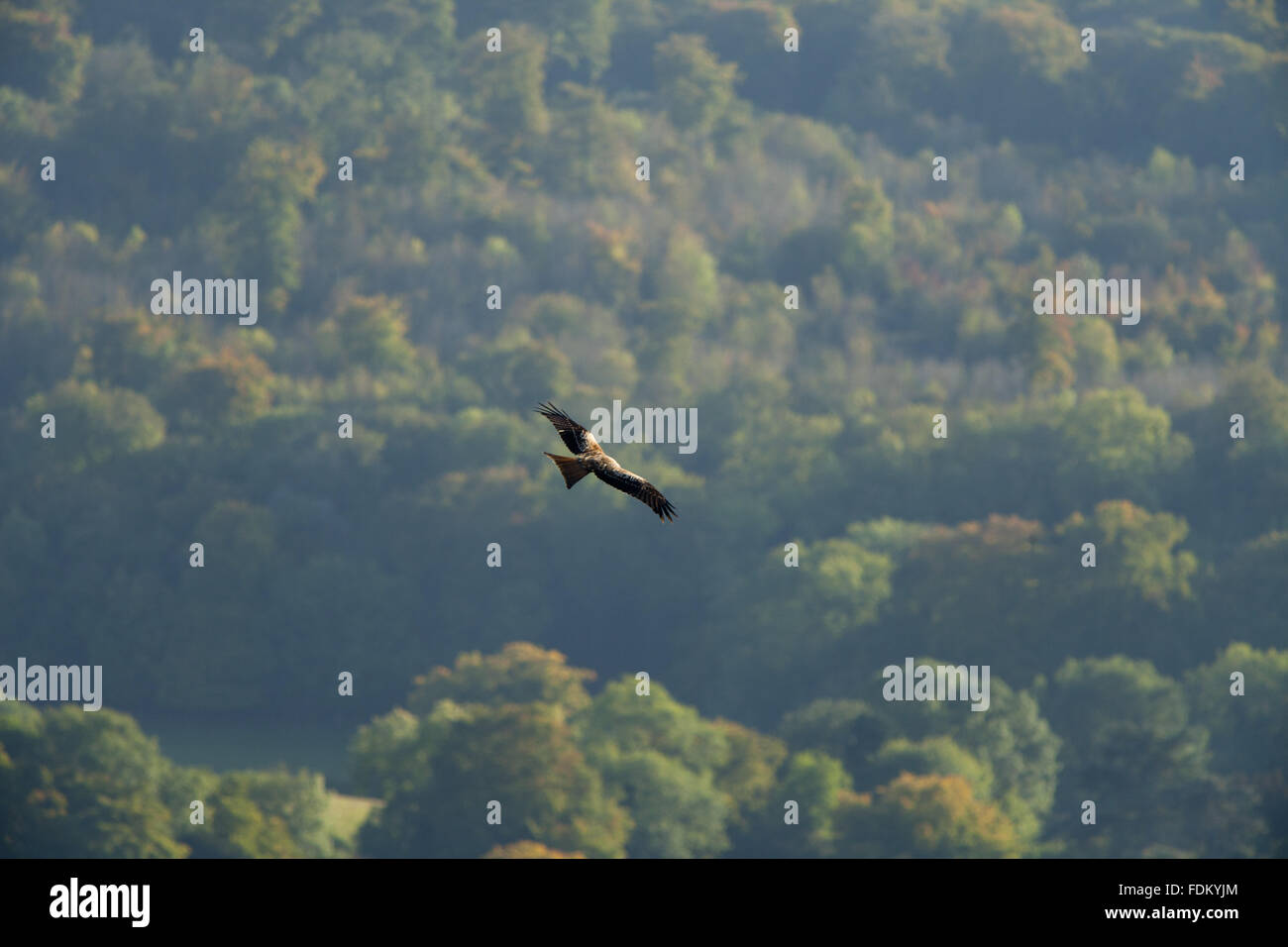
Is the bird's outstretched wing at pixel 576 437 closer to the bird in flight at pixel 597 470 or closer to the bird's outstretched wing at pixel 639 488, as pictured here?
the bird in flight at pixel 597 470

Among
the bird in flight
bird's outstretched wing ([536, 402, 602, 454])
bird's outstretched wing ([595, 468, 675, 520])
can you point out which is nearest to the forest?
bird's outstretched wing ([536, 402, 602, 454])

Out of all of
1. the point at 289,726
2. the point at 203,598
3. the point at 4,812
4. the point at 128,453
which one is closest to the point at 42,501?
the point at 128,453

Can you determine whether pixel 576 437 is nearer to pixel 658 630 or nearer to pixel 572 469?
pixel 572 469

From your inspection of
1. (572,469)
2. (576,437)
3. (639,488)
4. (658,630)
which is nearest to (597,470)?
(572,469)

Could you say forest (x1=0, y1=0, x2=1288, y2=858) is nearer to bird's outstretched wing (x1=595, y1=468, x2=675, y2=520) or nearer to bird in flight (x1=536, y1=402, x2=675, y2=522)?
bird in flight (x1=536, y1=402, x2=675, y2=522)

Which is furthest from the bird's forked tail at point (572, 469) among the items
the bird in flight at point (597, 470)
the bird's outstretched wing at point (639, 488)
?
the bird's outstretched wing at point (639, 488)
